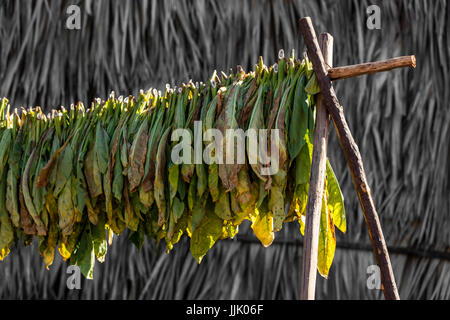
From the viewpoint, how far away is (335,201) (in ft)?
5.01

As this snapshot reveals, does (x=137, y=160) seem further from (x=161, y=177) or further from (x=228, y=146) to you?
(x=228, y=146)

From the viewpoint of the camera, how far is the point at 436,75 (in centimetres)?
291

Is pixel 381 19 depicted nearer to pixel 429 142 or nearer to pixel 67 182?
pixel 429 142

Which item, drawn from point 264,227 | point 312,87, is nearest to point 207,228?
point 264,227

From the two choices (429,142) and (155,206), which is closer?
(155,206)

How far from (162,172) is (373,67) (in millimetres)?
472

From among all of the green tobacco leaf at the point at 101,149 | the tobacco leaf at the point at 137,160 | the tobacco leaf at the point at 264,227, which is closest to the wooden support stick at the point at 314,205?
the tobacco leaf at the point at 264,227

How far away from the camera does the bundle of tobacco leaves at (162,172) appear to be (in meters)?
1.45

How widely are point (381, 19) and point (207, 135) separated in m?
A: 1.70

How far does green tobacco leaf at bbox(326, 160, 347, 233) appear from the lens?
1.52m

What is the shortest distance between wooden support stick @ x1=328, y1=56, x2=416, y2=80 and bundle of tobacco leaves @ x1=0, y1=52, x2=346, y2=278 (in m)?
0.05

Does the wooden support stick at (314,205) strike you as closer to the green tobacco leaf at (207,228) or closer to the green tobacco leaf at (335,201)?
the green tobacco leaf at (335,201)
